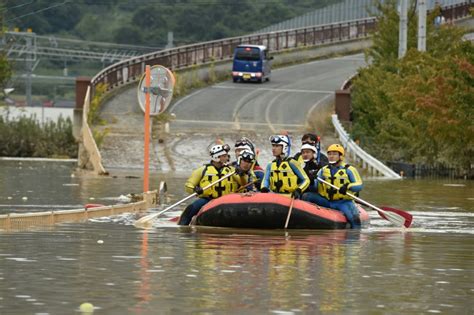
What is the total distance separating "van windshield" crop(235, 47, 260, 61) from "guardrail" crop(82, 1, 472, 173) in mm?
2333

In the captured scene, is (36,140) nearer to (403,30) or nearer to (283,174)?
(403,30)

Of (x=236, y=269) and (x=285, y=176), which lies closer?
(x=236, y=269)

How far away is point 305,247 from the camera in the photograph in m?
21.6

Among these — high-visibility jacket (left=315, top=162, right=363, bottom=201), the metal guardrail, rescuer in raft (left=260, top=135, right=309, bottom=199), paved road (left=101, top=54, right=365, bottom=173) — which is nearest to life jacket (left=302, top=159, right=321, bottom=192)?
high-visibility jacket (left=315, top=162, right=363, bottom=201)

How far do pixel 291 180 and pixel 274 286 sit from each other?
938 centimetres

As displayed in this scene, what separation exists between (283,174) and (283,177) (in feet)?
0.18

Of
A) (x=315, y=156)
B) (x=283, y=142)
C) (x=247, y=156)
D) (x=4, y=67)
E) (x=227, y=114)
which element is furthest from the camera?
(x=4, y=67)

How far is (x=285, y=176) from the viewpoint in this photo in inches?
1011

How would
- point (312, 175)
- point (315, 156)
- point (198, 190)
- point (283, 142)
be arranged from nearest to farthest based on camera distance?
point (283, 142), point (198, 190), point (312, 175), point (315, 156)

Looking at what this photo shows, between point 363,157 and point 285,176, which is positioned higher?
point 363,157

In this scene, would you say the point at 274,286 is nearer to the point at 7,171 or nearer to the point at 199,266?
the point at 199,266

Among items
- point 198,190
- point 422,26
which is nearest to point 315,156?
point 198,190

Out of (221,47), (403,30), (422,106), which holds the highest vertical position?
(221,47)

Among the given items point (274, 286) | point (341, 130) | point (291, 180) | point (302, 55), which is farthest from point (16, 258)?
point (302, 55)
